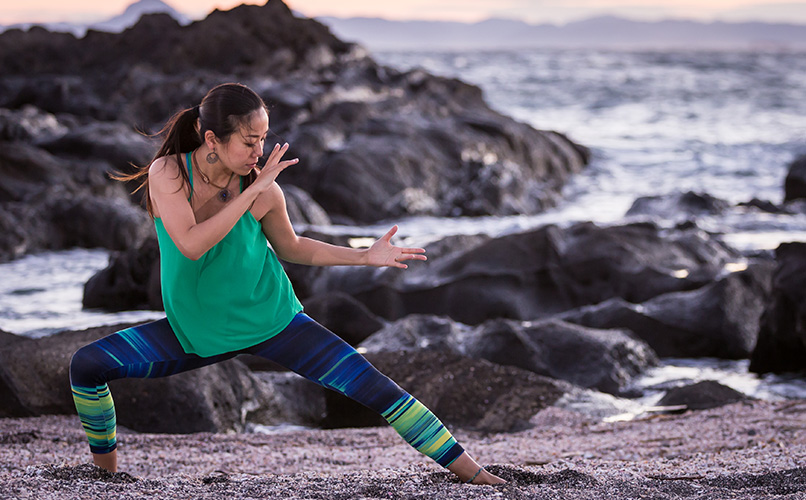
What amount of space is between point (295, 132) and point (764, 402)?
12.2 metres

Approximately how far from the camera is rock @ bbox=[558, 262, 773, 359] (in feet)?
24.1

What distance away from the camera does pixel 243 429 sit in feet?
16.6

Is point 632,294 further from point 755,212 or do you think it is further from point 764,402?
point 755,212

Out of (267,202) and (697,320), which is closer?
(267,202)

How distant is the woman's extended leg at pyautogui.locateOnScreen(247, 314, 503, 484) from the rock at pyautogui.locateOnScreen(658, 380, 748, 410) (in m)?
2.99

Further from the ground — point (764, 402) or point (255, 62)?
point (255, 62)

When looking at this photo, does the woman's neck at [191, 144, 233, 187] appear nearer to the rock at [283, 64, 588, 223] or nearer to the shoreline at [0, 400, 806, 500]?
the shoreline at [0, 400, 806, 500]

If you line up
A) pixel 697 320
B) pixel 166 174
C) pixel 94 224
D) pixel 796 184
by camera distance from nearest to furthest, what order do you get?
1. pixel 166 174
2. pixel 697 320
3. pixel 94 224
4. pixel 796 184

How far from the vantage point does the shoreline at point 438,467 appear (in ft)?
9.73

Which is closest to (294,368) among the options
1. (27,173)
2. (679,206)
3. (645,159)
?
(27,173)

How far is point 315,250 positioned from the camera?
3.20 meters

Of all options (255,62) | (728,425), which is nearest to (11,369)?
(728,425)

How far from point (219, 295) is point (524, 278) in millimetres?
5697

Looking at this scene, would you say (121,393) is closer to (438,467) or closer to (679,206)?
(438,467)
